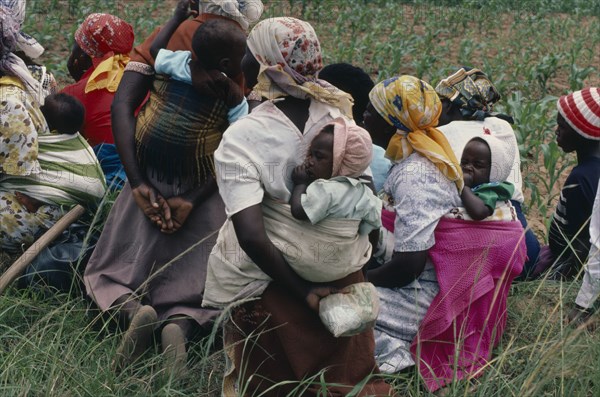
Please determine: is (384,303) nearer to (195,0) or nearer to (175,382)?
(175,382)

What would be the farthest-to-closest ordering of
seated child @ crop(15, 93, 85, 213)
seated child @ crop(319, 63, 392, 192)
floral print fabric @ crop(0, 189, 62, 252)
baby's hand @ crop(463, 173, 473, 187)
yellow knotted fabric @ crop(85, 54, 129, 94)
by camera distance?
yellow knotted fabric @ crop(85, 54, 129, 94)
seated child @ crop(319, 63, 392, 192)
seated child @ crop(15, 93, 85, 213)
floral print fabric @ crop(0, 189, 62, 252)
baby's hand @ crop(463, 173, 473, 187)

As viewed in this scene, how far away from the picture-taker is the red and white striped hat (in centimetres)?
375

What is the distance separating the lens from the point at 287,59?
255 cm

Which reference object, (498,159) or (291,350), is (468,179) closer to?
(498,159)

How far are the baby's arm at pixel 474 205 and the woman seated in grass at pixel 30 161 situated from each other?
167 cm

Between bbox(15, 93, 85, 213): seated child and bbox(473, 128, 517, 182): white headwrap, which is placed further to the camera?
bbox(15, 93, 85, 213): seated child

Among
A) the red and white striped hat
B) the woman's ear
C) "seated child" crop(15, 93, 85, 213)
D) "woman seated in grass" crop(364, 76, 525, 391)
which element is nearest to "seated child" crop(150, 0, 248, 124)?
the woman's ear

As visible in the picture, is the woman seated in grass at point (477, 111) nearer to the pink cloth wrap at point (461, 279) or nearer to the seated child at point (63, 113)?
the pink cloth wrap at point (461, 279)

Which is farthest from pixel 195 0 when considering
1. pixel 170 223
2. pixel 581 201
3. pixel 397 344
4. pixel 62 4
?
pixel 62 4

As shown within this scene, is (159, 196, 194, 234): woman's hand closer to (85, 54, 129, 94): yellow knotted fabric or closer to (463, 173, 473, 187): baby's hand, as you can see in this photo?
(463, 173, 473, 187): baby's hand

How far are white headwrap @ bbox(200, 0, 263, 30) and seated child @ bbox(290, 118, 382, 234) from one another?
1081 mm

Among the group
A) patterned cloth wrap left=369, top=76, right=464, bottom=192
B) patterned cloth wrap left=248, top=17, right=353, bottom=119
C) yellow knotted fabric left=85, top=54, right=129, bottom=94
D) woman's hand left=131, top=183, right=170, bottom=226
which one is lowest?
yellow knotted fabric left=85, top=54, right=129, bottom=94

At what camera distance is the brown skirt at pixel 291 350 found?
2605mm

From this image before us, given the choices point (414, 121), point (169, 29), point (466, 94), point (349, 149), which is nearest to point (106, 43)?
point (169, 29)
